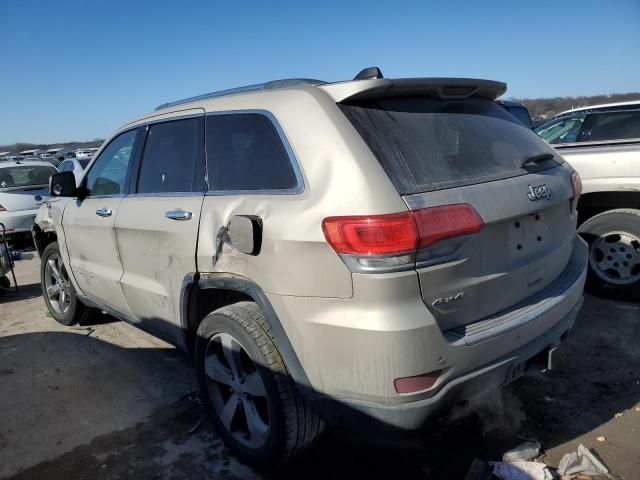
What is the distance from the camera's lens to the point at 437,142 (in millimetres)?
2264

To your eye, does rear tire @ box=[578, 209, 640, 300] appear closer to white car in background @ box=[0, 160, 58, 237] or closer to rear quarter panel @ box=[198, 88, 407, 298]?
rear quarter panel @ box=[198, 88, 407, 298]

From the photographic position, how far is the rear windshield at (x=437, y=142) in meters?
2.09

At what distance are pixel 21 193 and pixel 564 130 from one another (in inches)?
352

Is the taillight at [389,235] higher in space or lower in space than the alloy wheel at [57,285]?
higher

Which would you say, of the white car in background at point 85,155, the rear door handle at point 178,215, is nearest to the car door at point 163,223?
the rear door handle at point 178,215

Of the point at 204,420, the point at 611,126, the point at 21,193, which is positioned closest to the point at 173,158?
the point at 204,420

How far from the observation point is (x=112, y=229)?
11.5 ft

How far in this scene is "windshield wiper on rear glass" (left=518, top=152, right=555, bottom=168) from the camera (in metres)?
2.47

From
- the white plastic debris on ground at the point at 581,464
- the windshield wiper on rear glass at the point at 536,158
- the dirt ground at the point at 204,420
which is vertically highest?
the windshield wiper on rear glass at the point at 536,158

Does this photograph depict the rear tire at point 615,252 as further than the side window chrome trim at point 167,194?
Yes

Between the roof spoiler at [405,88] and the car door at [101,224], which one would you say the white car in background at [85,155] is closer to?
the car door at [101,224]

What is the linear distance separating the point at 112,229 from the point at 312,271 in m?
2.06

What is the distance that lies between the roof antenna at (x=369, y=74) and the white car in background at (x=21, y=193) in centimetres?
836

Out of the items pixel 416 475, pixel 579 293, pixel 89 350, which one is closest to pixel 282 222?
pixel 416 475
